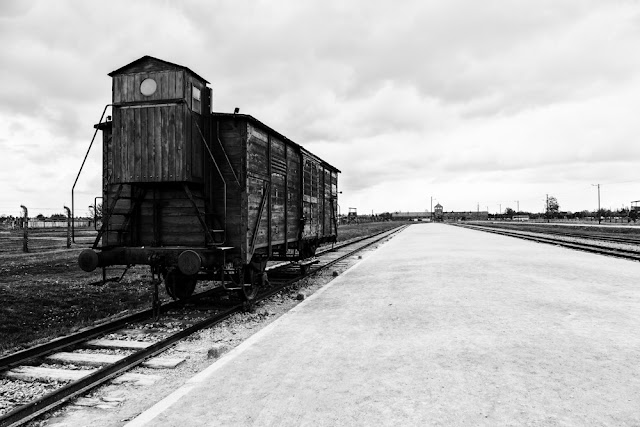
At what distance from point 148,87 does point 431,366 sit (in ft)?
21.3

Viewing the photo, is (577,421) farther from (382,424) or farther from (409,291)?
(409,291)

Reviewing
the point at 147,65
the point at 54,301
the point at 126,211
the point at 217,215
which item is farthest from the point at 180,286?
the point at 147,65

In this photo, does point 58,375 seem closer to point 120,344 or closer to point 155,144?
point 120,344

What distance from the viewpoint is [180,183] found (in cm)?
760

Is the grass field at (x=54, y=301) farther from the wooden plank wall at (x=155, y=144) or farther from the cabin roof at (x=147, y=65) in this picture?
the cabin roof at (x=147, y=65)

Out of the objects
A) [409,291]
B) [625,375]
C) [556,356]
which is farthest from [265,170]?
[625,375]

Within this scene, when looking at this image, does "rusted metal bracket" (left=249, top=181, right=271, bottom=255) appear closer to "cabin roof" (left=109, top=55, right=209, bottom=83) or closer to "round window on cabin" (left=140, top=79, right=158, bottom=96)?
"cabin roof" (left=109, top=55, right=209, bottom=83)

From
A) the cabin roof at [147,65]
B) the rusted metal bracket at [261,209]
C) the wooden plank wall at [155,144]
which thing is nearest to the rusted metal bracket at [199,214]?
the wooden plank wall at [155,144]

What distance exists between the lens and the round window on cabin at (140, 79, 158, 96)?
7457 millimetres

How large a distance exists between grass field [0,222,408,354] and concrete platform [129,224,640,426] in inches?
143

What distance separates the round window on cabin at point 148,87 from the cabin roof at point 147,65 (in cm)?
24

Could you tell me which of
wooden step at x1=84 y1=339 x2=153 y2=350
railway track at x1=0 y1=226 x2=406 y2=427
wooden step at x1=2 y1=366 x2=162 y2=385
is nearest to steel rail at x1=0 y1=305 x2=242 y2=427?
railway track at x1=0 y1=226 x2=406 y2=427

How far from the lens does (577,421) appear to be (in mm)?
3434

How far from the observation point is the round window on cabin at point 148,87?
294 inches
